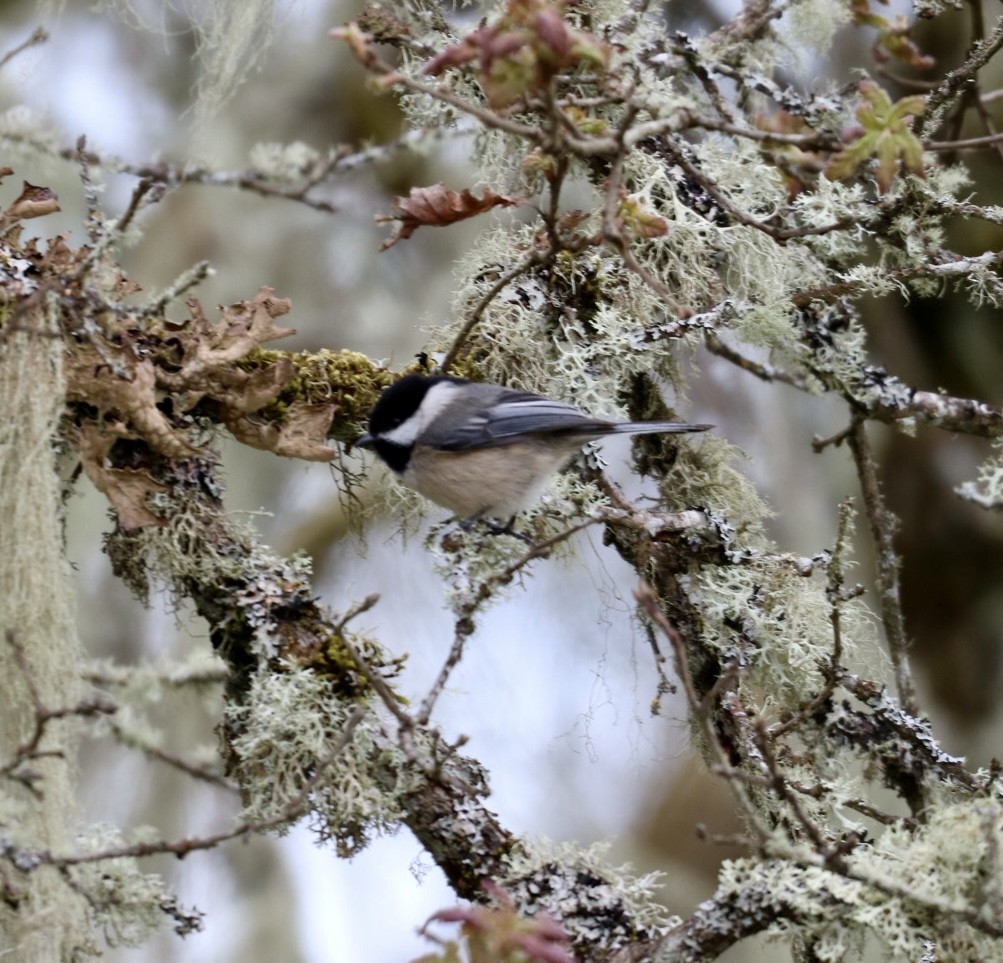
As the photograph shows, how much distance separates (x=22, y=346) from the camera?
2.12 m

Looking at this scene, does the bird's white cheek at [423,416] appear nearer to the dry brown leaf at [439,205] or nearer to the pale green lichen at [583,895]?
the dry brown leaf at [439,205]

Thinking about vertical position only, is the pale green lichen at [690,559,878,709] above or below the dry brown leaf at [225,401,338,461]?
below

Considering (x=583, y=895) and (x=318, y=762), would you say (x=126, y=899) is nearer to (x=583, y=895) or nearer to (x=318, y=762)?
(x=318, y=762)

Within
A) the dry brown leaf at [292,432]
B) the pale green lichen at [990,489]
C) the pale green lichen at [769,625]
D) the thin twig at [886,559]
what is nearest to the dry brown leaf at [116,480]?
the dry brown leaf at [292,432]

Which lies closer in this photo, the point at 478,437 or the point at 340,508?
the point at 478,437

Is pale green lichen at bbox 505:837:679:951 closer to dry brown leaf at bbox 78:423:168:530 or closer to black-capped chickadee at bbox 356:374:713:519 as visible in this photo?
black-capped chickadee at bbox 356:374:713:519

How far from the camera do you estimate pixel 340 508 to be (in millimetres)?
4184

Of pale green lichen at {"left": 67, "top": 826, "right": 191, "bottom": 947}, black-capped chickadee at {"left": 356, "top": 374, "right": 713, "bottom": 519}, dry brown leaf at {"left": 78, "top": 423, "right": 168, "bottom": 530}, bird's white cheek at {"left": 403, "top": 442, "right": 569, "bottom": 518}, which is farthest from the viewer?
bird's white cheek at {"left": 403, "top": 442, "right": 569, "bottom": 518}

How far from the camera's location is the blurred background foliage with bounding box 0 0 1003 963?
430 cm

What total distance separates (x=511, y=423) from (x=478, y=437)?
98 mm

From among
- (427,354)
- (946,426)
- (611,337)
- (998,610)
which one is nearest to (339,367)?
(427,354)

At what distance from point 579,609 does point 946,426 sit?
1.60 m

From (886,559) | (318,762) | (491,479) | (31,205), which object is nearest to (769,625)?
→ (886,559)

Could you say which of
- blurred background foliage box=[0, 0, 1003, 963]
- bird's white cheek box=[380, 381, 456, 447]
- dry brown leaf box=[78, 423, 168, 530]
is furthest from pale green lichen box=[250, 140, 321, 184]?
blurred background foliage box=[0, 0, 1003, 963]
